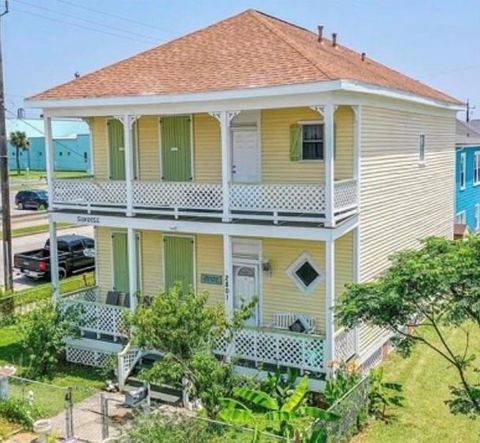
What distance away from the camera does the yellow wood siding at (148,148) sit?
18359mm

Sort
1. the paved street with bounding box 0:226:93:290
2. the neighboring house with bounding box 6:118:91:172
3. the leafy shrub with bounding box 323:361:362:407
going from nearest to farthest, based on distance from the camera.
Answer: the leafy shrub with bounding box 323:361:362:407 < the paved street with bounding box 0:226:93:290 < the neighboring house with bounding box 6:118:91:172

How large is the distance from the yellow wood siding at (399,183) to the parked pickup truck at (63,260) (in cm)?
1407

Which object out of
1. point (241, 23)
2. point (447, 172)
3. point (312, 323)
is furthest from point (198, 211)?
point (447, 172)

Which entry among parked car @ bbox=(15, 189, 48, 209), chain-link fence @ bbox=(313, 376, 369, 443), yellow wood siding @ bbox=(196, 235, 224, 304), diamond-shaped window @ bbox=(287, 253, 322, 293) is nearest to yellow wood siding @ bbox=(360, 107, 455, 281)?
diamond-shaped window @ bbox=(287, 253, 322, 293)

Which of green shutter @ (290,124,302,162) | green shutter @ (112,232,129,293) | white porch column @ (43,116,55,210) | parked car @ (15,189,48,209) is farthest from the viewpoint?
parked car @ (15,189,48,209)

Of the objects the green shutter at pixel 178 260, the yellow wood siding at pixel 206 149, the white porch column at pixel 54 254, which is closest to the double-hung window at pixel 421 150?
the yellow wood siding at pixel 206 149

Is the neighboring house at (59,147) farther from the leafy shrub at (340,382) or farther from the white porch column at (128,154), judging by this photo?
the leafy shrub at (340,382)

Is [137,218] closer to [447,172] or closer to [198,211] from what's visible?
[198,211]

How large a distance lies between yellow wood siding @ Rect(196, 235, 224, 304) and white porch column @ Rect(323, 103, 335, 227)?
13.6ft

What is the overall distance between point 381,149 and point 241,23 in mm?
6106

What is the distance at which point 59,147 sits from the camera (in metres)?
101

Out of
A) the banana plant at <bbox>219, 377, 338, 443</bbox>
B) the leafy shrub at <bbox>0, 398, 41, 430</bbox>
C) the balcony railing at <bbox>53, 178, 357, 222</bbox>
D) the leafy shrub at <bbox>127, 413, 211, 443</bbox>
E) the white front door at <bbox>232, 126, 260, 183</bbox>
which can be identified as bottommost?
the leafy shrub at <bbox>0, 398, 41, 430</bbox>

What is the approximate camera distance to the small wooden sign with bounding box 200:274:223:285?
58.1 ft

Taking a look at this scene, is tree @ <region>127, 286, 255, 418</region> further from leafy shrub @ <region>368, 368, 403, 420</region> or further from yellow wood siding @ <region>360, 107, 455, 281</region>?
yellow wood siding @ <region>360, 107, 455, 281</region>
